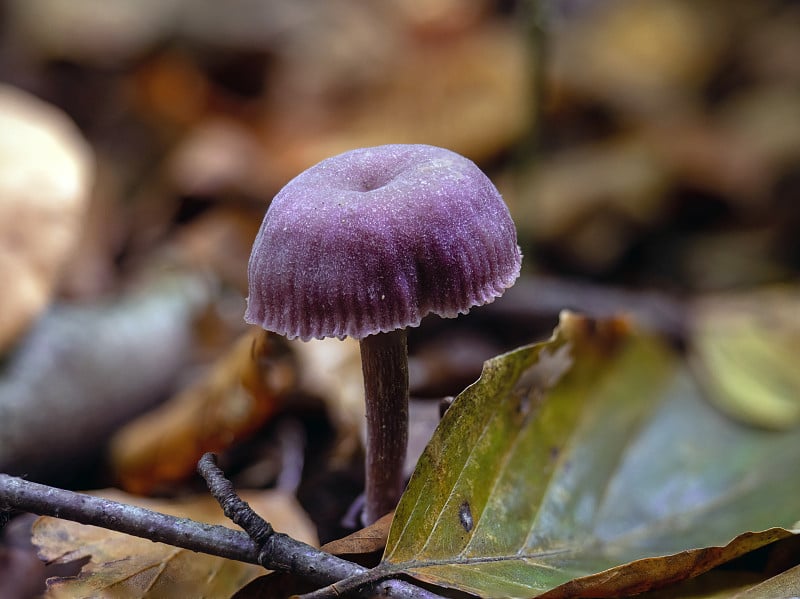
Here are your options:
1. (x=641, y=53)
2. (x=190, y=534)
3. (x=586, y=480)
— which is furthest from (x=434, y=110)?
(x=190, y=534)

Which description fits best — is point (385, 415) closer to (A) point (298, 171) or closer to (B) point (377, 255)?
(B) point (377, 255)

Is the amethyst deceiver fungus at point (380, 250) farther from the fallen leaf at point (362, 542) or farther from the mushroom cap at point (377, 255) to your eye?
the fallen leaf at point (362, 542)

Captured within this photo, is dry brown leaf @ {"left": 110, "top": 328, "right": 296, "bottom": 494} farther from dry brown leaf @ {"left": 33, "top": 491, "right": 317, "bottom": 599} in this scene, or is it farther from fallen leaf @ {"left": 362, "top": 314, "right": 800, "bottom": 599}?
fallen leaf @ {"left": 362, "top": 314, "right": 800, "bottom": 599}

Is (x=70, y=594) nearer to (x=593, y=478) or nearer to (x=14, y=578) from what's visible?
(x=14, y=578)

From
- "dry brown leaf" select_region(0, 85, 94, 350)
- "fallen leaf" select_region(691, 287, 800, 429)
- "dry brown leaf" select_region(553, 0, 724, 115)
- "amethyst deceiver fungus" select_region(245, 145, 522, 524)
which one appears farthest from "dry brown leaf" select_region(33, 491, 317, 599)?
"dry brown leaf" select_region(553, 0, 724, 115)

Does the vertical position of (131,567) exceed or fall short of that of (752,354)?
it falls short

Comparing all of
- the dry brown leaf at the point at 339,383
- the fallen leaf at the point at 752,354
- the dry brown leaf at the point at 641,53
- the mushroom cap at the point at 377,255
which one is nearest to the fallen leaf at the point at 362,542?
the mushroom cap at the point at 377,255
